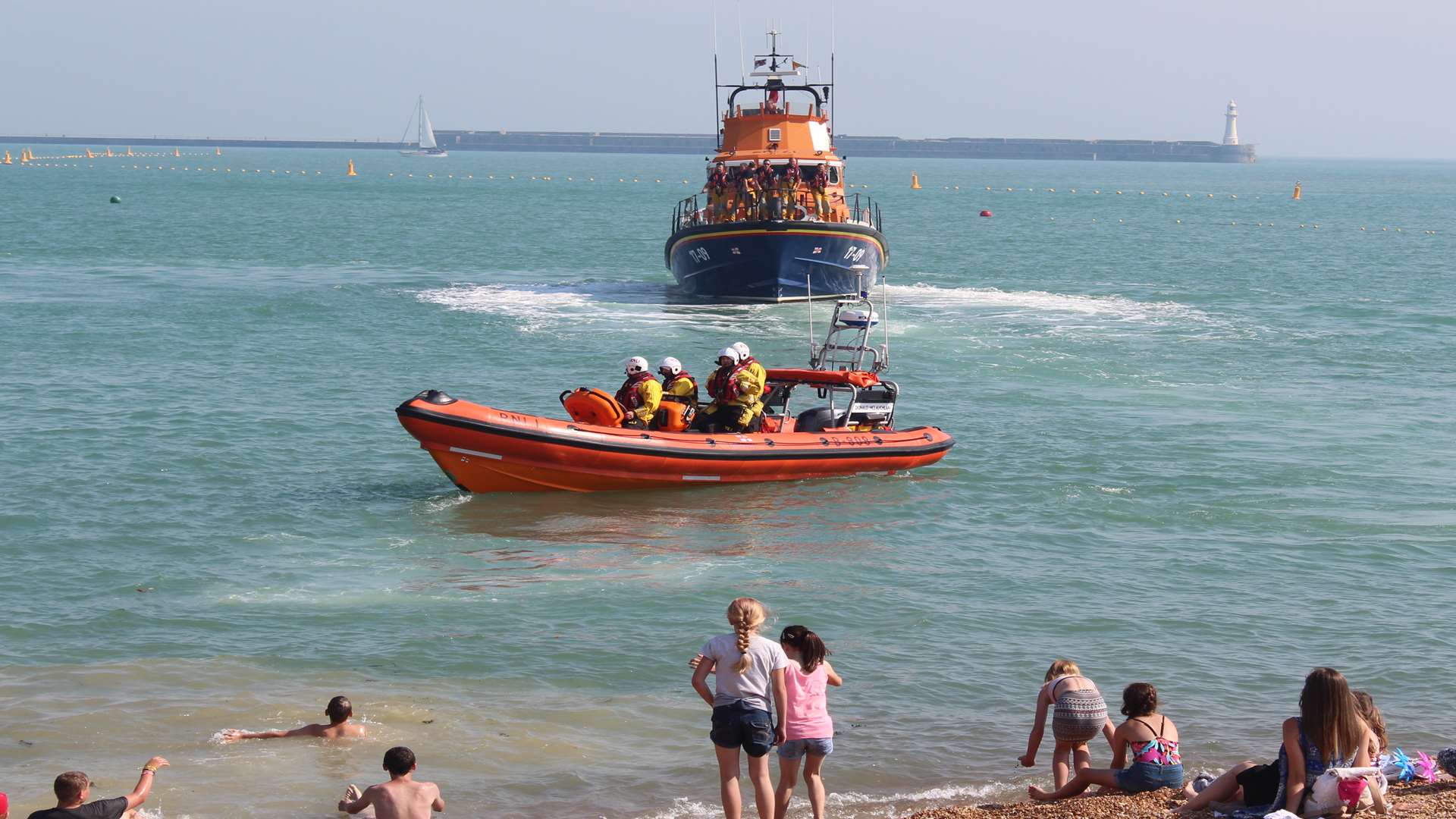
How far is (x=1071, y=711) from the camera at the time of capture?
823 centimetres

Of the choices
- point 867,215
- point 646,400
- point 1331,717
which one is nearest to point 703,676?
point 1331,717

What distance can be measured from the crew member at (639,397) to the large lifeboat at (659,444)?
7.4 inches

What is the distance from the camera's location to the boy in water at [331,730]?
979 cm

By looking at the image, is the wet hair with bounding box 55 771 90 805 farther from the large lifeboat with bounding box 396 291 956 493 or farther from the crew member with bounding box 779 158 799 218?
the crew member with bounding box 779 158 799 218

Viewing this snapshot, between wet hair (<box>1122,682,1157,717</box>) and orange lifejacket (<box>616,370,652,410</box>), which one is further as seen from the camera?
orange lifejacket (<box>616,370,652,410</box>)

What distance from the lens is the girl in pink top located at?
23.7 ft

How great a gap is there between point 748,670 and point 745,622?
27cm

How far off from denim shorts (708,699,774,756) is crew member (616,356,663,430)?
921 centimetres

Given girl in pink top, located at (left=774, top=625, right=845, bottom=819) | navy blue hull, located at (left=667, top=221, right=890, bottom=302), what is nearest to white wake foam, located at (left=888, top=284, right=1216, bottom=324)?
navy blue hull, located at (left=667, top=221, right=890, bottom=302)

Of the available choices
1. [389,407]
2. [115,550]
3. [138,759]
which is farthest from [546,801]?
[389,407]

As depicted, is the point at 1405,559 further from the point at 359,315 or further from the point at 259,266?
the point at 259,266

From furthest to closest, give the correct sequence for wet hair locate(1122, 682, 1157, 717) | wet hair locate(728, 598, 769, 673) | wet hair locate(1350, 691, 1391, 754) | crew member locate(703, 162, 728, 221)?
crew member locate(703, 162, 728, 221), wet hair locate(1122, 682, 1157, 717), wet hair locate(1350, 691, 1391, 754), wet hair locate(728, 598, 769, 673)

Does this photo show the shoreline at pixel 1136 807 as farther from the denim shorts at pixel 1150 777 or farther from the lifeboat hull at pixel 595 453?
the lifeboat hull at pixel 595 453

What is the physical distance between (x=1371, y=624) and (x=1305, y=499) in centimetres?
441
